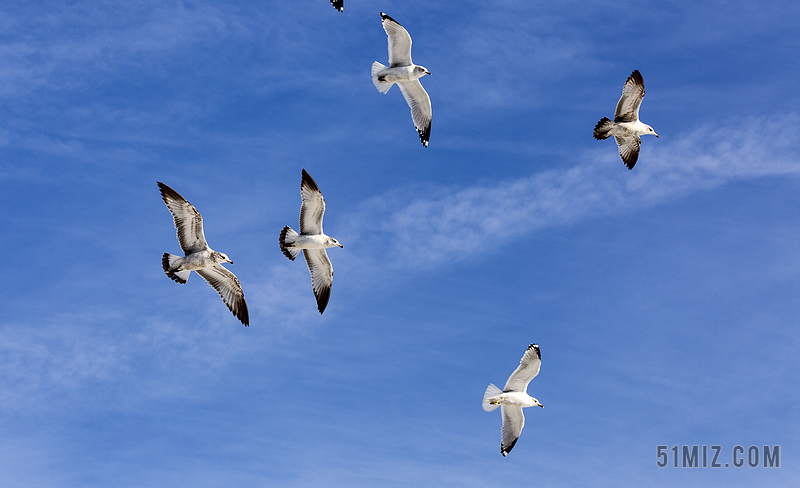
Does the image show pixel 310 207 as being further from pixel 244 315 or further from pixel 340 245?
pixel 244 315

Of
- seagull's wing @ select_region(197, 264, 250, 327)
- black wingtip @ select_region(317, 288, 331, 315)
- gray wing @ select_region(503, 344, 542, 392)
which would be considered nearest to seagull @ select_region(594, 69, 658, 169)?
gray wing @ select_region(503, 344, 542, 392)

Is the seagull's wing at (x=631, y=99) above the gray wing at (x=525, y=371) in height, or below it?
above

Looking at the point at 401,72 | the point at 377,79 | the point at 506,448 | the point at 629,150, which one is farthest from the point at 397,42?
the point at 506,448

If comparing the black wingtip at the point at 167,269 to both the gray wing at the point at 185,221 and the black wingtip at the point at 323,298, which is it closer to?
the gray wing at the point at 185,221

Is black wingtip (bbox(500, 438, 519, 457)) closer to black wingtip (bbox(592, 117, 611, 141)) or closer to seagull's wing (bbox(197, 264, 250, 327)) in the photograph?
seagull's wing (bbox(197, 264, 250, 327))

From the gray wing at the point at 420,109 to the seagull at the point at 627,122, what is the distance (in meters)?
4.96

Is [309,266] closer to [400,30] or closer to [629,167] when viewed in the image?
[400,30]

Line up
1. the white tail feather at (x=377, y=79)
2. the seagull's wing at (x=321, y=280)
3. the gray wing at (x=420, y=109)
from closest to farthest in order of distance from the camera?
1. the seagull's wing at (x=321, y=280)
2. the white tail feather at (x=377, y=79)
3. the gray wing at (x=420, y=109)

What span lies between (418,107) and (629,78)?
606 cm

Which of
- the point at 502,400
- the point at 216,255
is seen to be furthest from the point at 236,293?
the point at 502,400

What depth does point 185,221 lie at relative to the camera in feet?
55.9

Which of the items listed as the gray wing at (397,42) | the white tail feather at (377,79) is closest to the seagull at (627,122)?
the gray wing at (397,42)

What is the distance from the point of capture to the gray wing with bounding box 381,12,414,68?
1944 centimetres

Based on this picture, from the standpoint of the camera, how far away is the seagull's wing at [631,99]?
19.5 m
